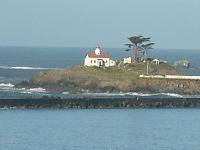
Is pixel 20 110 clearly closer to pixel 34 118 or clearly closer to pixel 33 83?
pixel 34 118

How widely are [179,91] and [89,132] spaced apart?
116 ft

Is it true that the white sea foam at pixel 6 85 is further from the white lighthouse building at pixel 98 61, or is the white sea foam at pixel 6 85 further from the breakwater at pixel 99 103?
the breakwater at pixel 99 103

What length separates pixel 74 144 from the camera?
5331 centimetres

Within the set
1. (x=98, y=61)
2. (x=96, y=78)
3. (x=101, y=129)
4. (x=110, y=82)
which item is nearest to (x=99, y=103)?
(x=101, y=129)

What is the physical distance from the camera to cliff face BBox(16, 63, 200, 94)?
311 ft

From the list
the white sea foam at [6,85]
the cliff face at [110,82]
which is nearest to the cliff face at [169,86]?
the cliff face at [110,82]

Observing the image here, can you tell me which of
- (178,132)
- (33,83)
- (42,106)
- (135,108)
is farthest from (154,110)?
(33,83)

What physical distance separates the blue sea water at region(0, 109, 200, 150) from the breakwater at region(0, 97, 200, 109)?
214cm

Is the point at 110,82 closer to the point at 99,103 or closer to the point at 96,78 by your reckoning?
the point at 96,78

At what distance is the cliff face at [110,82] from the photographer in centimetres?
9469

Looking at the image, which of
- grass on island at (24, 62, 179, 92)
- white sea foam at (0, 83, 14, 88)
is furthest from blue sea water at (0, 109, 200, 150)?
white sea foam at (0, 83, 14, 88)

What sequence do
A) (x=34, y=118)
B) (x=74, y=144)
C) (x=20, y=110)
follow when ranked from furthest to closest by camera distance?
(x=20, y=110) → (x=34, y=118) → (x=74, y=144)

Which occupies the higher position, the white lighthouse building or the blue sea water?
the white lighthouse building

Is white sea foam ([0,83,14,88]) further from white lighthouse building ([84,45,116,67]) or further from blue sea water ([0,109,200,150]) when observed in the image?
blue sea water ([0,109,200,150])
